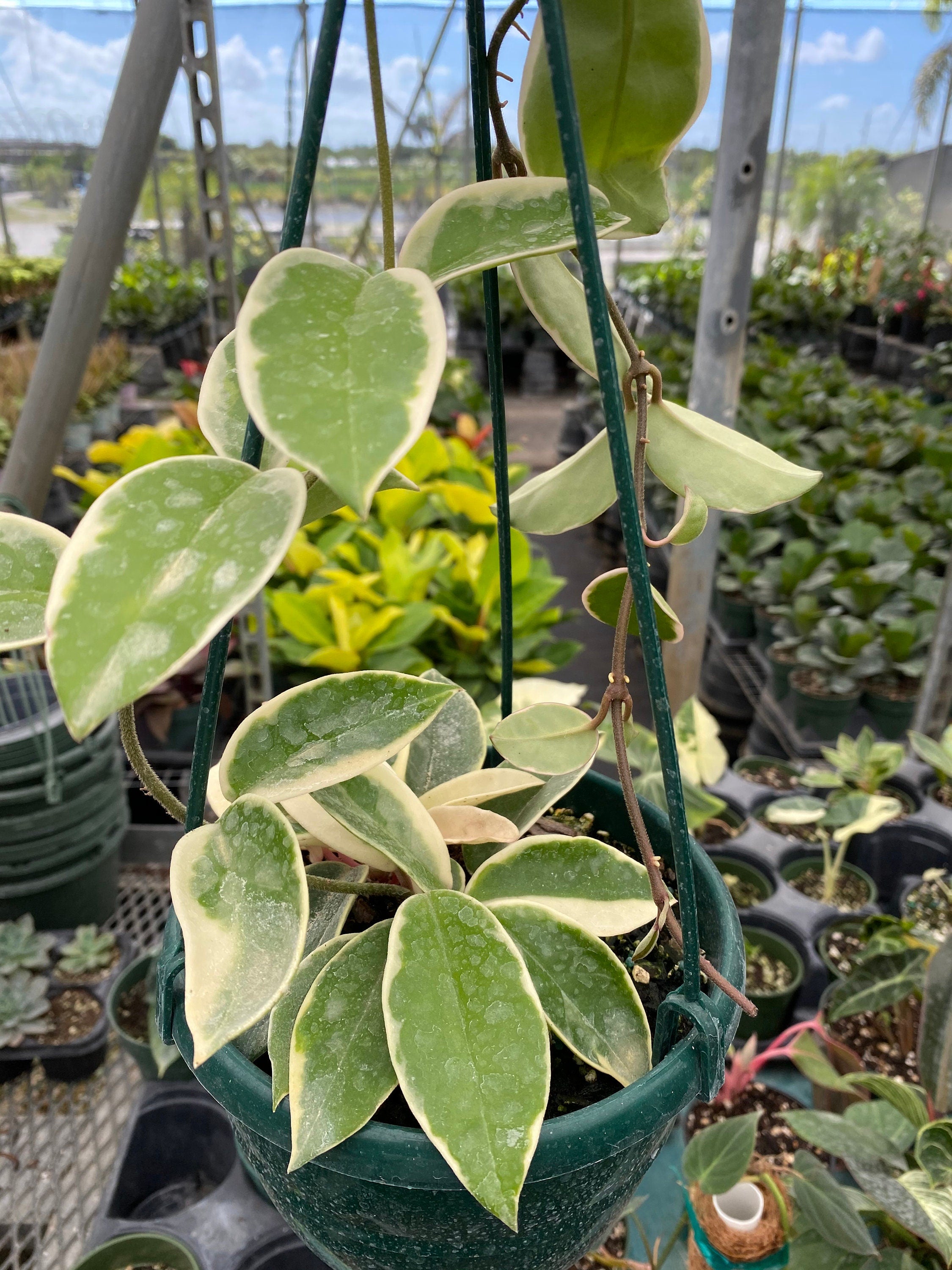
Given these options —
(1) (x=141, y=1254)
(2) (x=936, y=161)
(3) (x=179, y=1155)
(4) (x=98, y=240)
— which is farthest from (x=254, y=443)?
(2) (x=936, y=161)

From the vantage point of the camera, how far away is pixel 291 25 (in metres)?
6.74

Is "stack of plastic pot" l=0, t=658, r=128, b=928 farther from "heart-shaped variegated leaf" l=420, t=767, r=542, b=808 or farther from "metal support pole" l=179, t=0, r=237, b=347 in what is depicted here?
"heart-shaped variegated leaf" l=420, t=767, r=542, b=808

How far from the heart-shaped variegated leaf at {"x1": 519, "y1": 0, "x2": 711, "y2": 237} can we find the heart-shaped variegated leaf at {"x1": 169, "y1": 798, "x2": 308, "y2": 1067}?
0.30m

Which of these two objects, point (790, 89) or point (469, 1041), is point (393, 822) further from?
point (790, 89)

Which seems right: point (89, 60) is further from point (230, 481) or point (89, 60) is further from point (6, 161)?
point (230, 481)

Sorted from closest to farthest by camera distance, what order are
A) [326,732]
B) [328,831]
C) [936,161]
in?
[326,732], [328,831], [936,161]

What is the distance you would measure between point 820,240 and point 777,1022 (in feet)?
27.7

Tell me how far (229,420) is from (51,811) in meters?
1.20

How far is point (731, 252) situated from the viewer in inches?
53.7

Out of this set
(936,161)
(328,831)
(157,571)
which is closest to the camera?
(157,571)

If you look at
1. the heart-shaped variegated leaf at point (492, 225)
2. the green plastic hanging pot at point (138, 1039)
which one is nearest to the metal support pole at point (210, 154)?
the heart-shaped variegated leaf at point (492, 225)

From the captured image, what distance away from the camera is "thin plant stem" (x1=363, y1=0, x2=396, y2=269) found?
351mm

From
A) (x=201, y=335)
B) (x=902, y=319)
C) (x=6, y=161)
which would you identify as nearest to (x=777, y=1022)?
(x=902, y=319)

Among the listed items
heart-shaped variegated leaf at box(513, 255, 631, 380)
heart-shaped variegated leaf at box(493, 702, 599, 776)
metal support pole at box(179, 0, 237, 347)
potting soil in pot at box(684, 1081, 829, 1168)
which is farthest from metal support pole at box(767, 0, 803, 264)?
heart-shaped variegated leaf at box(493, 702, 599, 776)
